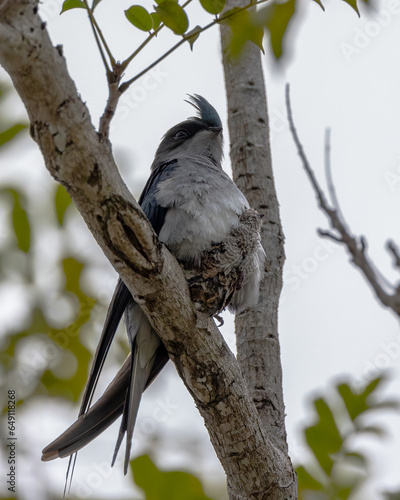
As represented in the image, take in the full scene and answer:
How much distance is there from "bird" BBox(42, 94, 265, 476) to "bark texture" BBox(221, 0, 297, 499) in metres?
0.17

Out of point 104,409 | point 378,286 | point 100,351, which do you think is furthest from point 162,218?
point 378,286

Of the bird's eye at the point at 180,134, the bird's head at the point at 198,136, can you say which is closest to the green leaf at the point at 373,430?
the bird's head at the point at 198,136

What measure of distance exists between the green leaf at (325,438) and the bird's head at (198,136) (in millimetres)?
2740

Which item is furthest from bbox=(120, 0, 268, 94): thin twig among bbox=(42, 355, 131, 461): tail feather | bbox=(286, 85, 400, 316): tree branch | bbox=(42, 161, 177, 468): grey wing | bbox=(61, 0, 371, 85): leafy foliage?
bbox=(42, 355, 131, 461): tail feather

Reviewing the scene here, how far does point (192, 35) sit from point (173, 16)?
0.10 meters

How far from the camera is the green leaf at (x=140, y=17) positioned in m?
2.58

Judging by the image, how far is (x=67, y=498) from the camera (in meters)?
2.69

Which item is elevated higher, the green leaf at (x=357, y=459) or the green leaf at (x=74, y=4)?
the green leaf at (x=74, y=4)

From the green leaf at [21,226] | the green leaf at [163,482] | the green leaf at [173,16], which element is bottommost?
the green leaf at [163,482]

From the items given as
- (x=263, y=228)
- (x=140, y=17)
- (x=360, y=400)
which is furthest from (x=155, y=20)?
(x=263, y=228)

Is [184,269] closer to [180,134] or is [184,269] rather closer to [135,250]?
[135,250]

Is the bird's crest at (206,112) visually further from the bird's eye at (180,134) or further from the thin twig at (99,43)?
the thin twig at (99,43)

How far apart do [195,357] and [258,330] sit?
105 cm

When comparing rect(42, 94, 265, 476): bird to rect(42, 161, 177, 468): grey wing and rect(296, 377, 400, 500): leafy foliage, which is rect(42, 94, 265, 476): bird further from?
rect(296, 377, 400, 500): leafy foliage
